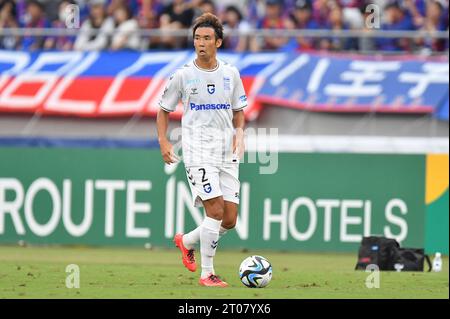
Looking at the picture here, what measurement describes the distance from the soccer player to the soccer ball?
27 centimetres

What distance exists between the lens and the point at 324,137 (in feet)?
58.9

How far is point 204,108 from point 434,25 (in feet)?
26.2

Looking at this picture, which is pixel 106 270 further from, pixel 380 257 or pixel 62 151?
pixel 62 151

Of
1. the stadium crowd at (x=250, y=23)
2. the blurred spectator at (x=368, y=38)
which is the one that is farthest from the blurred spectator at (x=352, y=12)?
the blurred spectator at (x=368, y=38)

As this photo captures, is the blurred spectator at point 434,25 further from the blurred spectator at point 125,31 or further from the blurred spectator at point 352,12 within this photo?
the blurred spectator at point 125,31

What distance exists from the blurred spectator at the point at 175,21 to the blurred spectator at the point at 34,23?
210cm

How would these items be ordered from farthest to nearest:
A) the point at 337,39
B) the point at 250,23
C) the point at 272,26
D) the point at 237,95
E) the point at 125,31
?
the point at 250,23
the point at 272,26
the point at 337,39
the point at 125,31
the point at 237,95

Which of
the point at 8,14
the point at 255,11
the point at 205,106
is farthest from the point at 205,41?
the point at 8,14

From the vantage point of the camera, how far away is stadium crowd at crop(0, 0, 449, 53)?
731 inches

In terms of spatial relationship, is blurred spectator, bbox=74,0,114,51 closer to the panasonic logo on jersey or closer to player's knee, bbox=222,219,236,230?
the panasonic logo on jersey

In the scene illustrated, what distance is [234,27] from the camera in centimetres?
1945

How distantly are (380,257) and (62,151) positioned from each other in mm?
6138

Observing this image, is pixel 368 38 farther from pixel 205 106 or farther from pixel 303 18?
pixel 205 106

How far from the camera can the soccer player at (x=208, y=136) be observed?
1159 centimetres
